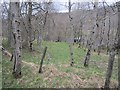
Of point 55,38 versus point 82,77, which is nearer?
point 82,77

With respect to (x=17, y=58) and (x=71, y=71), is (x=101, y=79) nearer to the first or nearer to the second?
(x=71, y=71)

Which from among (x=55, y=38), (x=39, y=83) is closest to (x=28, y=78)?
(x=39, y=83)

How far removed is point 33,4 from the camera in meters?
25.1

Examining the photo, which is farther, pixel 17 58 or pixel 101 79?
pixel 101 79

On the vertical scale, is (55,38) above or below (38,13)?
below

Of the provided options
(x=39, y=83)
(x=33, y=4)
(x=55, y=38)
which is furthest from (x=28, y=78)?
(x=55, y=38)

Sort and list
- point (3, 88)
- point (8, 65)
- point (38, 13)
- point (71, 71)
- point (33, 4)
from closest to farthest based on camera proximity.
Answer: point (3, 88) < point (71, 71) < point (8, 65) < point (33, 4) < point (38, 13)

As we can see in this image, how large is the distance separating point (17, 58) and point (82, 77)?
3803 millimetres

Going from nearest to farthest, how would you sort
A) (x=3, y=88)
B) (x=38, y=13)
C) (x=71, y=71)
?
1. (x=3, y=88)
2. (x=71, y=71)
3. (x=38, y=13)

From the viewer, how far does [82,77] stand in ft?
45.3

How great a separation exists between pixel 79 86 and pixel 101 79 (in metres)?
1.90

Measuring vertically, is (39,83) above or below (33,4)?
below

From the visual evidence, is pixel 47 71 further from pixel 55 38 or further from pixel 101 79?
pixel 55 38

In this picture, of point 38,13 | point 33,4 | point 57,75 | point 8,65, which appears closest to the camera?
point 57,75
